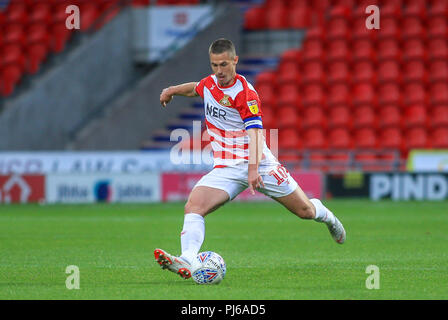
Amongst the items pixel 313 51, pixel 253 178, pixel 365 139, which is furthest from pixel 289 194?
pixel 313 51

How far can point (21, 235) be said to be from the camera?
12.7 metres

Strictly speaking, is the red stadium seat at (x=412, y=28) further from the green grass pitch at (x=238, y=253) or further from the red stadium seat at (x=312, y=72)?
the green grass pitch at (x=238, y=253)

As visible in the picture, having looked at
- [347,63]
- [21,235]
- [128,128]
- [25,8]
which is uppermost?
[25,8]

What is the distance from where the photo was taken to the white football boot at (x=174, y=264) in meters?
7.30

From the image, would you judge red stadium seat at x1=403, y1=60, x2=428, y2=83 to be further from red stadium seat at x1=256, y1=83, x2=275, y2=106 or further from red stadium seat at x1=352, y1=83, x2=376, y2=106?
red stadium seat at x1=256, y1=83, x2=275, y2=106

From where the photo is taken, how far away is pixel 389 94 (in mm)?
23359

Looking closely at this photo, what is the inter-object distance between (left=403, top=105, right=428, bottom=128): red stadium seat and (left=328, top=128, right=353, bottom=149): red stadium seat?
4.88ft

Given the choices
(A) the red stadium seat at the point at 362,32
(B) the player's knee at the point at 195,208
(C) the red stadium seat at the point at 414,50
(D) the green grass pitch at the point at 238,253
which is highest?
(A) the red stadium seat at the point at 362,32

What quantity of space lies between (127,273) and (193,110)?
17.1 metres

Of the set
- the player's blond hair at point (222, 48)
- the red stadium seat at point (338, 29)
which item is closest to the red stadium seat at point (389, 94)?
the red stadium seat at point (338, 29)

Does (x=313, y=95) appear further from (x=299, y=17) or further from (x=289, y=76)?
(x=299, y=17)

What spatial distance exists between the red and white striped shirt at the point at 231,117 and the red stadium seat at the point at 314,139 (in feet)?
48.5
